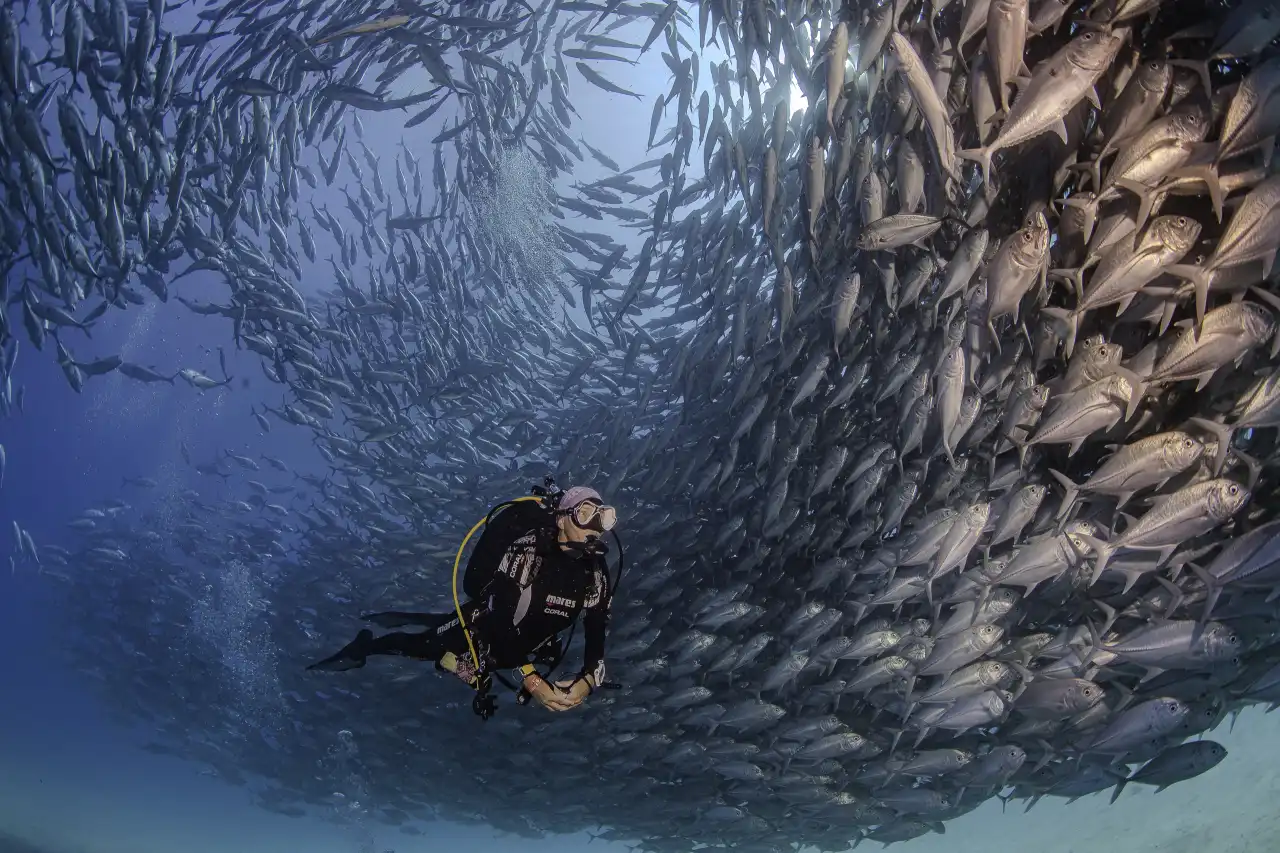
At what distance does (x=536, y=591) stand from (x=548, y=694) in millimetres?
591

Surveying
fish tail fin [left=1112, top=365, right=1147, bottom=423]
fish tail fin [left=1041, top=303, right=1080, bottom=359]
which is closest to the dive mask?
fish tail fin [left=1041, top=303, right=1080, bottom=359]

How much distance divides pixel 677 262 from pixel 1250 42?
7.61m

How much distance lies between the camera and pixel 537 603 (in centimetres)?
375

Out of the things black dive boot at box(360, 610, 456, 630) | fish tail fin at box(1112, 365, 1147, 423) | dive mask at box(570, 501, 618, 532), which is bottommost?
black dive boot at box(360, 610, 456, 630)

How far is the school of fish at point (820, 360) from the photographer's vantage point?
340 cm

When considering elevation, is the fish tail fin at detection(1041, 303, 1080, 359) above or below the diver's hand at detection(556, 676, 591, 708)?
above

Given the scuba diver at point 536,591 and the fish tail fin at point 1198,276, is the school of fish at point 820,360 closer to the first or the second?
Result: the fish tail fin at point 1198,276

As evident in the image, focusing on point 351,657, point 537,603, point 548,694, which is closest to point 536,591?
point 537,603

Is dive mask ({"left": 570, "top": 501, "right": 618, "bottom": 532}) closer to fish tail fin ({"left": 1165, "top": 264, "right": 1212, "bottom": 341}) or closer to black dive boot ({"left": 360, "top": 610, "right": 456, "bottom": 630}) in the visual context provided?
black dive boot ({"left": 360, "top": 610, "right": 456, "bottom": 630})

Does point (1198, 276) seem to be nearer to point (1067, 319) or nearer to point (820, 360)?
point (1067, 319)

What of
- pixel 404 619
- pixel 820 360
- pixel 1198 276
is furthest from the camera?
pixel 820 360

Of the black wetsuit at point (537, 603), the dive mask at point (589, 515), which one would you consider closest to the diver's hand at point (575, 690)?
the black wetsuit at point (537, 603)

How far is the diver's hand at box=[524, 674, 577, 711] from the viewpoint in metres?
3.51

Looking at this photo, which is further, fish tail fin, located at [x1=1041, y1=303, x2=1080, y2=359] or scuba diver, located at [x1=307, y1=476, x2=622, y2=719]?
scuba diver, located at [x1=307, y1=476, x2=622, y2=719]
